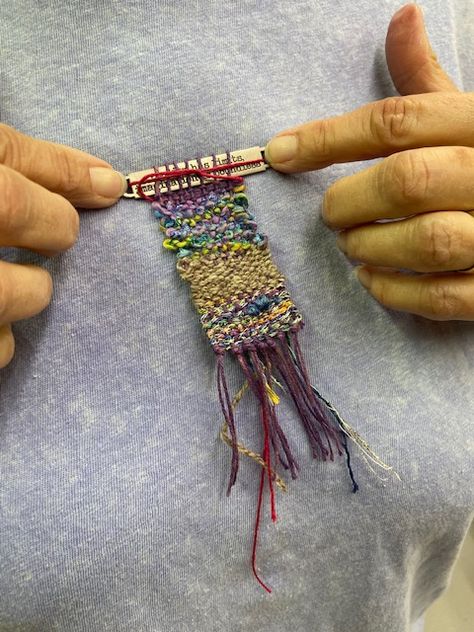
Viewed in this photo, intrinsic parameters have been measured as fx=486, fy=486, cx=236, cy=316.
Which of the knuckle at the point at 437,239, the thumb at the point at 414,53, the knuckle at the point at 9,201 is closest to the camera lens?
the knuckle at the point at 9,201

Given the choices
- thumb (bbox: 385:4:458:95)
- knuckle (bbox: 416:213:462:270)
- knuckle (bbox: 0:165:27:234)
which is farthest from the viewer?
thumb (bbox: 385:4:458:95)

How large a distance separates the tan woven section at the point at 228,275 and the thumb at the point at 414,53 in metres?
0.33

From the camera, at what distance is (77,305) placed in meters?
0.61

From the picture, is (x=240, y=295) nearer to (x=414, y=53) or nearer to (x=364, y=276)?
(x=364, y=276)

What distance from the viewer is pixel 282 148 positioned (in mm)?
640

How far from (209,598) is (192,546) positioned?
0.08 metres

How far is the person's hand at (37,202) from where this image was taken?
489mm

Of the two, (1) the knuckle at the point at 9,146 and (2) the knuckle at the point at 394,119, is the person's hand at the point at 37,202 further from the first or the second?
(2) the knuckle at the point at 394,119

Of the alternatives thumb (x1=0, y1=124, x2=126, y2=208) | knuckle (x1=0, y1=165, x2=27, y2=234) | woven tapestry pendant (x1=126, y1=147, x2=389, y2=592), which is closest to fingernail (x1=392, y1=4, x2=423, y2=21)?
woven tapestry pendant (x1=126, y1=147, x2=389, y2=592)

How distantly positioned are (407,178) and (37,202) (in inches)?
16.1

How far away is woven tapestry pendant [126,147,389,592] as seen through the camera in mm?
632

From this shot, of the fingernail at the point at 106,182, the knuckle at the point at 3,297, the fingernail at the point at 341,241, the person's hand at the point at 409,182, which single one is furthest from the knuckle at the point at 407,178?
the knuckle at the point at 3,297

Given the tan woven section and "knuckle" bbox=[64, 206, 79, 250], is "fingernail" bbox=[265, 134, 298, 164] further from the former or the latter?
"knuckle" bbox=[64, 206, 79, 250]

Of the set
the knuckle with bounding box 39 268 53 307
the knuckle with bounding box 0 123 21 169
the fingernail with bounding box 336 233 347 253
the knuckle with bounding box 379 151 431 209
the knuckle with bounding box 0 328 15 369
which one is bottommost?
the fingernail with bounding box 336 233 347 253
